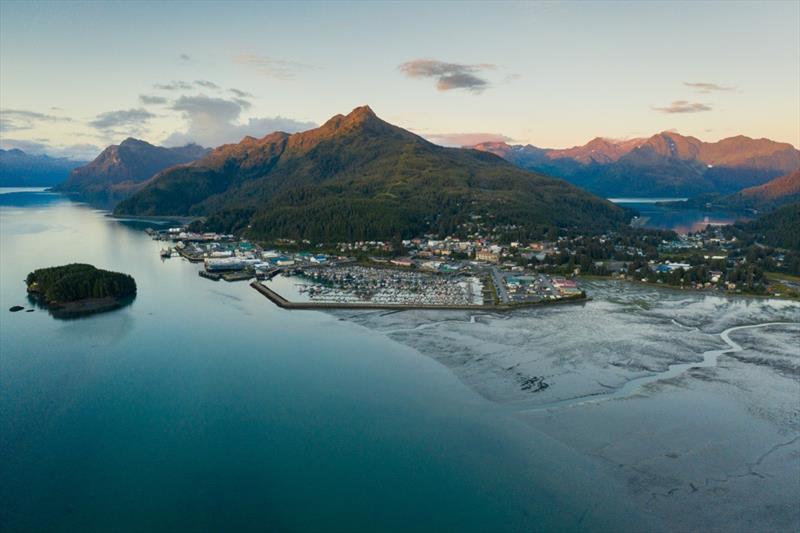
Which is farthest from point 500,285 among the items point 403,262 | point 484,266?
point 403,262

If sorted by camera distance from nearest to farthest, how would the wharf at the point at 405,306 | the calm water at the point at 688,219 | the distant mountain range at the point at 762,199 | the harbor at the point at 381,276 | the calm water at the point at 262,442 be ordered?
the calm water at the point at 262,442 < the wharf at the point at 405,306 < the harbor at the point at 381,276 < the calm water at the point at 688,219 < the distant mountain range at the point at 762,199

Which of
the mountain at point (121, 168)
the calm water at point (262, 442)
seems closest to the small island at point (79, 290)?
the calm water at point (262, 442)

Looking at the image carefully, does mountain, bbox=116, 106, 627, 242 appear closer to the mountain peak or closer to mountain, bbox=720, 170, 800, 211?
the mountain peak

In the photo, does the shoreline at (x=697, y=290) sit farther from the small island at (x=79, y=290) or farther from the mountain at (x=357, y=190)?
the small island at (x=79, y=290)

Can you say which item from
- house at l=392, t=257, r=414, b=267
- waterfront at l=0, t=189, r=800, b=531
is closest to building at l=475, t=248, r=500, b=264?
house at l=392, t=257, r=414, b=267

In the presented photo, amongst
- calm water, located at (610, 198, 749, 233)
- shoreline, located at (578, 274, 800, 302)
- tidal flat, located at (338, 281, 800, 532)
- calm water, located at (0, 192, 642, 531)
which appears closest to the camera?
calm water, located at (0, 192, 642, 531)

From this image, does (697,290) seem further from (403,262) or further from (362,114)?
(362,114)
